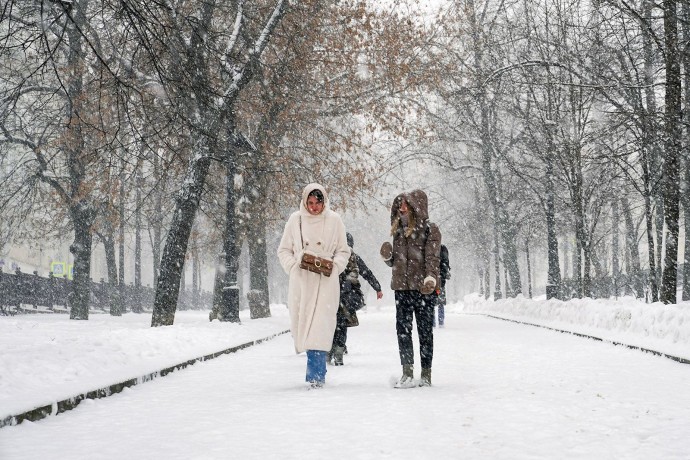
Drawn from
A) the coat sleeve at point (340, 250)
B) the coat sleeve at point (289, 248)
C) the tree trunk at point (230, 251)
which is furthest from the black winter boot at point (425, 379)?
the tree trunk at point (230, 251)

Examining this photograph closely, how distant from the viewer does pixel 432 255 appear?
7953 millimetres

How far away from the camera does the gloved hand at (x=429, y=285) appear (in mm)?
7762

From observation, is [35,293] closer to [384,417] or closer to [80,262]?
[80,262]

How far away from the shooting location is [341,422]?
5.94 metres

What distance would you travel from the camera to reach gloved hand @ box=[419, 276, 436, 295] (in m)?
7.76

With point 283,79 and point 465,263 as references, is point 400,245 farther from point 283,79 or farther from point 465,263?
point 465,263

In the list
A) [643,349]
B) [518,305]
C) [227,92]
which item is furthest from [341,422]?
[518,305]

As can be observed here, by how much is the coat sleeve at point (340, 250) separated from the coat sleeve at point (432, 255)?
911 millimetres

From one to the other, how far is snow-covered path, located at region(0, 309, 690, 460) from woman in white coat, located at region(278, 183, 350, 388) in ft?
1.89

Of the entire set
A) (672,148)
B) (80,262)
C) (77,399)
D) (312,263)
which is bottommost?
(77,399)

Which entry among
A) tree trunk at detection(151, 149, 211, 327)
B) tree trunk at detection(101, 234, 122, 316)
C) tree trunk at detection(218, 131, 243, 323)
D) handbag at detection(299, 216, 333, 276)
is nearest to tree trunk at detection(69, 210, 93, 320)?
tree trunk at detection(101, 234, 122, 316)

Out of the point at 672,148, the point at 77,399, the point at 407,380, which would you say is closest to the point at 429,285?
the point at 407,380

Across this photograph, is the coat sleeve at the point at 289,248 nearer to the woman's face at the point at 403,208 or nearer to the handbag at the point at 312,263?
the handbag at the point at 312,263

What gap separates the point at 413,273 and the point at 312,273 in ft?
3.84
